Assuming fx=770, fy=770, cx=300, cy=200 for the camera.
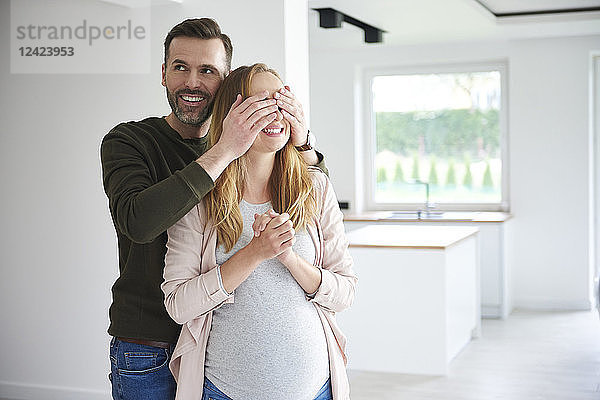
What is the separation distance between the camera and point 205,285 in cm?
166

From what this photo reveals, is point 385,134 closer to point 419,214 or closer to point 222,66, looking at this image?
point 419,214

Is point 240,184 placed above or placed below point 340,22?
below

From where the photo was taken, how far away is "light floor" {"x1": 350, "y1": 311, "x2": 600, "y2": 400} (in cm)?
463

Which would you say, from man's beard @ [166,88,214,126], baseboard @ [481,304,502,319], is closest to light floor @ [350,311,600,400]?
baseboard @ [481,304,502,319]

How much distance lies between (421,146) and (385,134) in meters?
0.38

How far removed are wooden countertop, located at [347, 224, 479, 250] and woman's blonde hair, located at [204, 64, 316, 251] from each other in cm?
327

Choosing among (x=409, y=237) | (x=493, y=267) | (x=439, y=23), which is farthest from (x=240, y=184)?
(x=493, y=267)

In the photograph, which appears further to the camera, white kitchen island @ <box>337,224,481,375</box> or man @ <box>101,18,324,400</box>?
white kitchen island @ <box>337,224,481,375</box>

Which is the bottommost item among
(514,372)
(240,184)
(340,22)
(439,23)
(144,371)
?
(514,372)

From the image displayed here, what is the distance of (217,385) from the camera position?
68.8 inches

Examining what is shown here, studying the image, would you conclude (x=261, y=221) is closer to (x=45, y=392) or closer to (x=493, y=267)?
(x=45, y=392)

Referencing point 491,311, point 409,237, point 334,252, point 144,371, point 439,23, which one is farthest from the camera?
point 491,311

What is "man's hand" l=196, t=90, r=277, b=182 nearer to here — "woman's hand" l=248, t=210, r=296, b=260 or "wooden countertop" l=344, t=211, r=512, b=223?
"woman's hand" l=248, t=210, r=296, b=260

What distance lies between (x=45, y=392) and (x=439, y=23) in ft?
13.0
